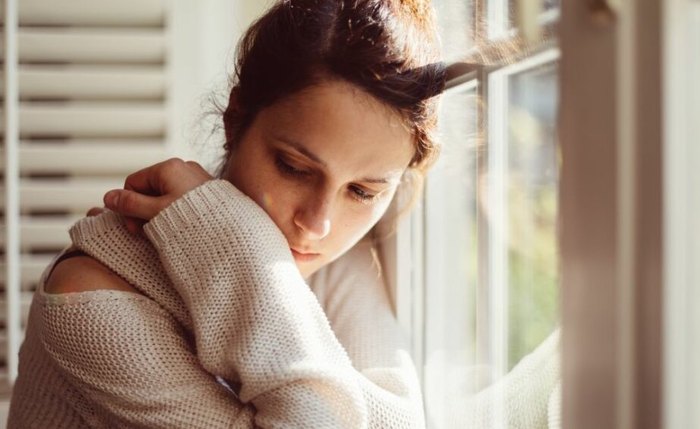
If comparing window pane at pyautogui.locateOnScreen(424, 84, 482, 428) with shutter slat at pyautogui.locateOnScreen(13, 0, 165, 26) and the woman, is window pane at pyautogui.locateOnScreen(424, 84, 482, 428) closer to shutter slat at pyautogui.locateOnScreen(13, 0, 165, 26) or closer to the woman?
the woman

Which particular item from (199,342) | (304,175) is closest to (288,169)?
(304,175)

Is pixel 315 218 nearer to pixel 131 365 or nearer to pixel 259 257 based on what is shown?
pixel 259 257

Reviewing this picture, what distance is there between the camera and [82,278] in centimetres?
85

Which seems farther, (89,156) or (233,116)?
(89,156)

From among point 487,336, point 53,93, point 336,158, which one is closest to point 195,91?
point 53,93

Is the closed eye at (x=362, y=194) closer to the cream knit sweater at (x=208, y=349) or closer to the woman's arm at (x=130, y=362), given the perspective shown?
the cream knit sweater at (x=208, y=349)

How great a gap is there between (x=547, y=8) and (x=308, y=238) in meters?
0.39

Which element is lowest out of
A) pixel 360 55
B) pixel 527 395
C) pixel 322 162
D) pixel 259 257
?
pixel 527 395

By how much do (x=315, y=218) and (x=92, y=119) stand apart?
0.76 metres

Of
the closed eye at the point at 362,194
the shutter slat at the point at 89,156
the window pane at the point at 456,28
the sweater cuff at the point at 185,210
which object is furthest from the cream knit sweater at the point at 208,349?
the shutter slat at the point at 89,156

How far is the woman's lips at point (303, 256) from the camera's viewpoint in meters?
0.95

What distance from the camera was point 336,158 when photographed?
0.85 meters

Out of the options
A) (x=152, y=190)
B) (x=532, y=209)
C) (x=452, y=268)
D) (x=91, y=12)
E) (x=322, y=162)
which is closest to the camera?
(x=532, y=209)

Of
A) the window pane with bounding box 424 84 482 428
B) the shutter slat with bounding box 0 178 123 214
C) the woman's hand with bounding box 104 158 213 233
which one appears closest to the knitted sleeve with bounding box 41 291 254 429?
the woman's hand with bounding box 104 158 213 233
